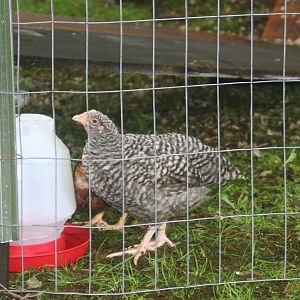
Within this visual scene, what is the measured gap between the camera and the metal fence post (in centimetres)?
385

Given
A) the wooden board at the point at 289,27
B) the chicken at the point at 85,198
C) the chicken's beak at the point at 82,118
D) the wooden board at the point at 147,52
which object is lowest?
the chicken at the point at 85,198

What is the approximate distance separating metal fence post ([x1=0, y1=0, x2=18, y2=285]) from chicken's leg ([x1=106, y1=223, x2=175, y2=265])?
0.74 m

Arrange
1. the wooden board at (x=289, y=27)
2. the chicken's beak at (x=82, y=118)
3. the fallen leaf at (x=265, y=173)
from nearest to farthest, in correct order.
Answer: the chicken's beak at (x=82, y=118) < the fallen leaf at (x=265, y=173) < the wooden board at (x=289, y=27)

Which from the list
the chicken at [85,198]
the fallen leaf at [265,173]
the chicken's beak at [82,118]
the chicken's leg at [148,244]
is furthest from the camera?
the fallen leaf at [265,173]

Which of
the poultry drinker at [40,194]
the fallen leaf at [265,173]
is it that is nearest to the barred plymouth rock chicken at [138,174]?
the poultry drinker at [40,194]

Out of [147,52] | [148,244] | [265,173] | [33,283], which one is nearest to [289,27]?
[147,52]

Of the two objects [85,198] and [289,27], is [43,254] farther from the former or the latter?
[289,27]

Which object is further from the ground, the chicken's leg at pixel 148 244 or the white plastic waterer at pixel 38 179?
the white plastic waterer at pixel 38 179

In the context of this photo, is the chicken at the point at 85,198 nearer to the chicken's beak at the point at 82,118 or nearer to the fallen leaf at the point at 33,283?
the chicken's beak at the point at 82,118

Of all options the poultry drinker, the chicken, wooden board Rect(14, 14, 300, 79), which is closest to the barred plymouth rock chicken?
the poultry drinker

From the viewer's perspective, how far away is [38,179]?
4352mm

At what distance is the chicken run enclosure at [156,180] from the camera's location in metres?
4.06

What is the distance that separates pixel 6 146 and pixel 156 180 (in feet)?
2.88

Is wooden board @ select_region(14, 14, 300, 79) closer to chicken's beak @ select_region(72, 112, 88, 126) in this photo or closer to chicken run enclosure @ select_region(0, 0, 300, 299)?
chicken run enclosure @ select_region(0, 0, 300, 299)
